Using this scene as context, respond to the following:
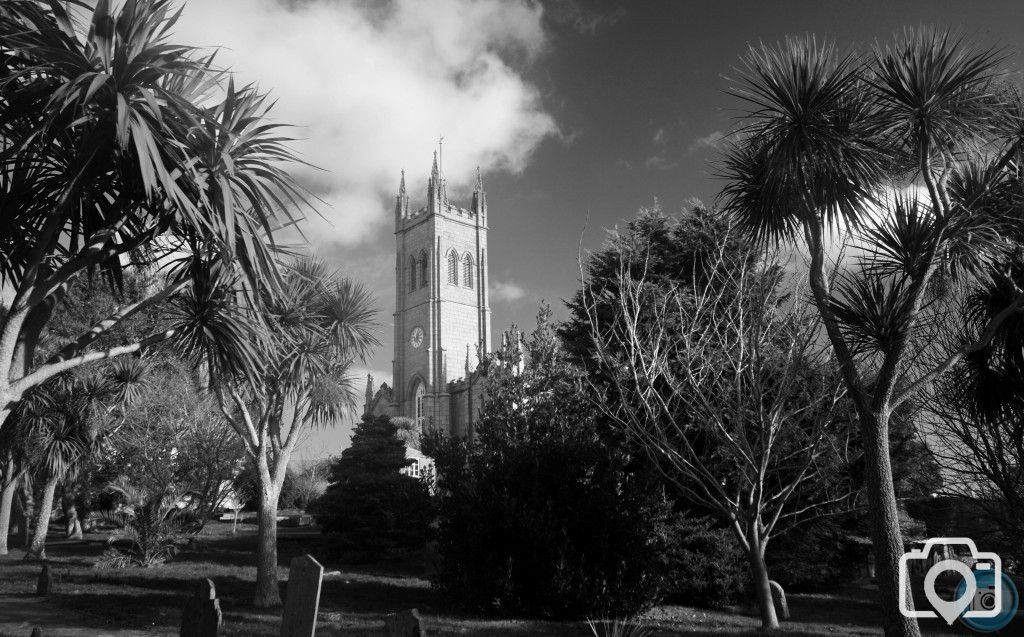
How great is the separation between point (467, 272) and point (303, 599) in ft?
229

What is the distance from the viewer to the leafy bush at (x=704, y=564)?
41.6 feet

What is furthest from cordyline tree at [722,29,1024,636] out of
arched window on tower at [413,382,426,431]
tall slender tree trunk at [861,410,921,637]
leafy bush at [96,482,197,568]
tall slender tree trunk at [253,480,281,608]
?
arched window on tower at [413,382,426,431]

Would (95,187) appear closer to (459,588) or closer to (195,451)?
(459,588)

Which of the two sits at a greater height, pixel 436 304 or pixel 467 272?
pixel 467 272

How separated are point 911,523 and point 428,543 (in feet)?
45.3

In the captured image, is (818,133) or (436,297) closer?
(818,133)

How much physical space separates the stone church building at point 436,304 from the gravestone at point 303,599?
204 ft

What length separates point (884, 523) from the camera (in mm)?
6363

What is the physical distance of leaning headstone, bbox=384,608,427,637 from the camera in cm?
382

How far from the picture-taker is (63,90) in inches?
179

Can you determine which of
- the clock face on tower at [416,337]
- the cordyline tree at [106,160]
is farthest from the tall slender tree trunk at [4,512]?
the clock face on tower at [416,337]

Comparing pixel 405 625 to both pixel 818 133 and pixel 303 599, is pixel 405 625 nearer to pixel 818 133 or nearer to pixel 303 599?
pixel 303 599

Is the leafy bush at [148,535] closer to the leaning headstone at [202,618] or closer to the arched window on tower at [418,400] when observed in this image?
the leaning headstone at [202,618]

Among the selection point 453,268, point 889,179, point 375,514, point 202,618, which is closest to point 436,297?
point 453,268
